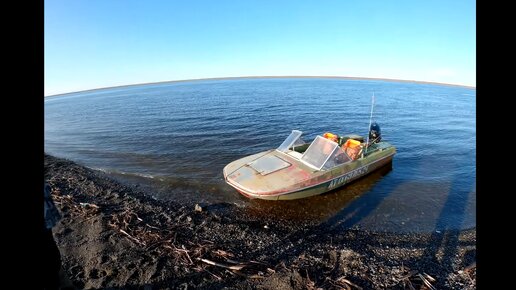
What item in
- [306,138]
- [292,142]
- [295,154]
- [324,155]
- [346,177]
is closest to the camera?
[324,155]

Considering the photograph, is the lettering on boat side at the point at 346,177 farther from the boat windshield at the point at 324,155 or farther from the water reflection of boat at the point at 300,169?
the boat windshield at the point at 324,155

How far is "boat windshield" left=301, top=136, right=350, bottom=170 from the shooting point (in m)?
11.8

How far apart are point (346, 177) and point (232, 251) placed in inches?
274

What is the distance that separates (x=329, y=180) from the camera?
11.6 m

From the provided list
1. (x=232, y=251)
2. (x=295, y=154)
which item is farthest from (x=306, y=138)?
(x=232, y=251)

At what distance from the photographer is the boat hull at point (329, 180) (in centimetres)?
1046

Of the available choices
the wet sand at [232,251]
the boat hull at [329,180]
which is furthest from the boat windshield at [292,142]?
the wet sand at [232,251]

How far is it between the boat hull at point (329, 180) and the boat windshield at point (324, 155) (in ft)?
1.06

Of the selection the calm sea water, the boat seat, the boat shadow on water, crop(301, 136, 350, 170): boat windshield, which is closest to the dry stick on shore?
the boat shadow on water

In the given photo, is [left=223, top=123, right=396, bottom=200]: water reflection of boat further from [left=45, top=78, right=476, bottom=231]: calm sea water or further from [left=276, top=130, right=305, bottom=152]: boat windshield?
[left=45, top=78, right=476, bottom=231]: calm sea water

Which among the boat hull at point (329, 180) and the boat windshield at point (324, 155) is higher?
the boat windshield at point (324, 155)

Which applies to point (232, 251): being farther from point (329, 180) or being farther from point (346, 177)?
point (346, 177)

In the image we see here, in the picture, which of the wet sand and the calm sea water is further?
the calm sea water
